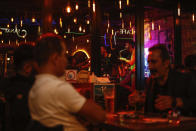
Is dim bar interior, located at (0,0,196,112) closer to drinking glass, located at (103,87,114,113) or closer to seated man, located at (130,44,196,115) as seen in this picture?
drinking glass, located at (103,87,114,113)

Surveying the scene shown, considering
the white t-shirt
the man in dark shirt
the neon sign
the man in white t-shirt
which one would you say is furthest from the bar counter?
the neon sign

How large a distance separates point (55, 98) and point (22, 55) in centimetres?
90

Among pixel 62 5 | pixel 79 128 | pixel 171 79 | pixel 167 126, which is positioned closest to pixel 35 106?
pixel 79 128

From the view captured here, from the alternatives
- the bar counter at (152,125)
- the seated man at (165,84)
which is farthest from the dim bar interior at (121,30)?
the bar counter at (152,125)

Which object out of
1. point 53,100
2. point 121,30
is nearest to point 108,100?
point 53,100

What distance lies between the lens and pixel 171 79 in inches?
106

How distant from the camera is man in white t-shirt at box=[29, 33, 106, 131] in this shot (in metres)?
1.60

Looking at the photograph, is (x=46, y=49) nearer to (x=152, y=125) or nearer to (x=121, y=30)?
(x=152, y=125)

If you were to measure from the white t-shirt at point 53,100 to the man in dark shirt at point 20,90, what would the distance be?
0.38 meters

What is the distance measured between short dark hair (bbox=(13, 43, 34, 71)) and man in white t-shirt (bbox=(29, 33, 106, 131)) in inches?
25.7

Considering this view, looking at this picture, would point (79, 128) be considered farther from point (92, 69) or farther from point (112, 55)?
point (112, 55)

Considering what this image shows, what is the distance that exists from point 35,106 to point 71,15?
501 centimetres

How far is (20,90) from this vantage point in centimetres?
214

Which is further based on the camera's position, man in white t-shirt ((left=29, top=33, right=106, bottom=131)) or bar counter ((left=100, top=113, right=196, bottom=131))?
bar counter ((left=100, top=113, right=196, bottom=131))
